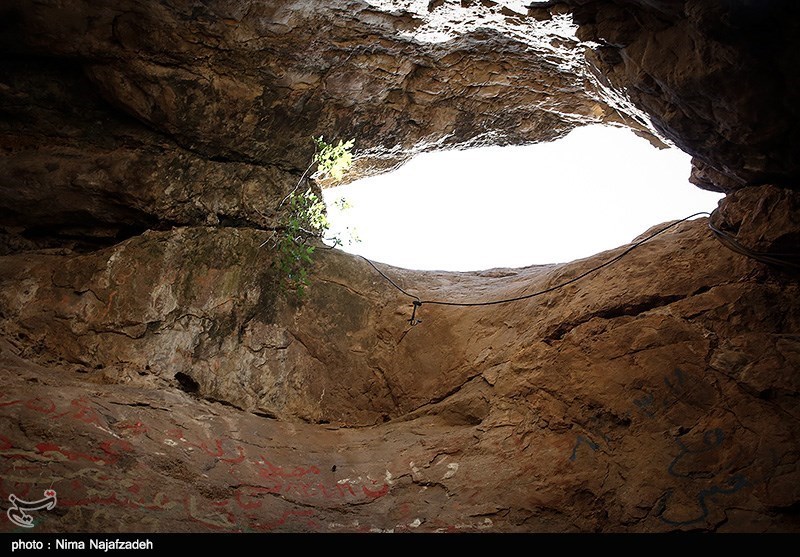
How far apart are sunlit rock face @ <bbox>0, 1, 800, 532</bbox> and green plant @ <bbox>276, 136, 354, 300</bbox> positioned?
19 centimetres

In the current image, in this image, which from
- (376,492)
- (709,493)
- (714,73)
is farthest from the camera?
(376,492)

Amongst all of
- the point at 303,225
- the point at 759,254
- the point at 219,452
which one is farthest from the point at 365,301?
the point at 759,254

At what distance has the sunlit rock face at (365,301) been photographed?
4.29 metres

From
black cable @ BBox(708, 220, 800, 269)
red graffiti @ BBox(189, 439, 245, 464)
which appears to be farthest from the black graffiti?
red graffiti @ BBox(189, 439, 245, 464)

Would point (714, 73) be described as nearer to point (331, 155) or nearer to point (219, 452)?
point (331, 155)

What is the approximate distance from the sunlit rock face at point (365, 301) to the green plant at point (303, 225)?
0.19 meters

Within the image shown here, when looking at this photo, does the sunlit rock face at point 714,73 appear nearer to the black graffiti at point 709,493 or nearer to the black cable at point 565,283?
the black cable at point 565,283

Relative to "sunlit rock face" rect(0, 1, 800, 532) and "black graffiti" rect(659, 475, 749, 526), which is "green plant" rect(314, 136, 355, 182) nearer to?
"sunlit rock face" rect(0, 1, 800, 532)

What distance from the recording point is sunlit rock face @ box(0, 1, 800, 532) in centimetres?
429

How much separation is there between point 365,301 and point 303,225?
137cm

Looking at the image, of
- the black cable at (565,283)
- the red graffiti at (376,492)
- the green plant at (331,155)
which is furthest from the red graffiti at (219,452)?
the green plant at (331,155)

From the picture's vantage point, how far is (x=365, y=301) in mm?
7531
